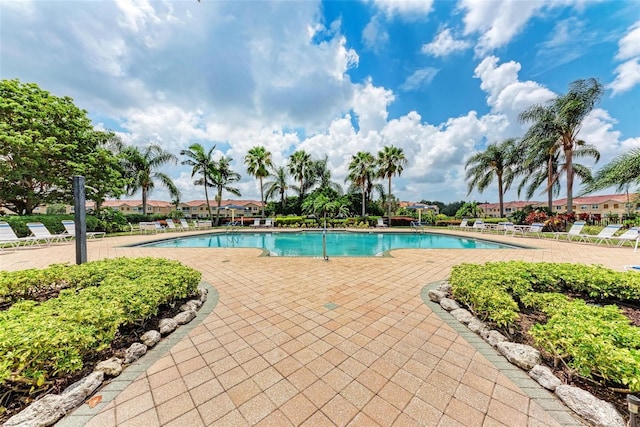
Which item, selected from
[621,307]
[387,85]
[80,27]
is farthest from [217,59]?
[621,307]

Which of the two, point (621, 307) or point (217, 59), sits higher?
point (217, 59)

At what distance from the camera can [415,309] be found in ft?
11.6

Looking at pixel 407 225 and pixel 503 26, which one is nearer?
pixel 503 26

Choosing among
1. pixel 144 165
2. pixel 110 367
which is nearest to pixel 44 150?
pixel 144 165

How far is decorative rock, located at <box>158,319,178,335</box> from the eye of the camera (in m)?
2.82

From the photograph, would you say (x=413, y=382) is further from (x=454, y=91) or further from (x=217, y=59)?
(x=454, y=91)

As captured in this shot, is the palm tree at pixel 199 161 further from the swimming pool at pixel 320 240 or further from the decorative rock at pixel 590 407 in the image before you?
the decorative rock at pixel 590 407

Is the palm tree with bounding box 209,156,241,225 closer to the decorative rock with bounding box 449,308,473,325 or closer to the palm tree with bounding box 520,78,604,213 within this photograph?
the decorative rock with bounding box 449,308,473,325

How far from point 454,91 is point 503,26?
460 cm

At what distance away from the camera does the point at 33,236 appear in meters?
9.94

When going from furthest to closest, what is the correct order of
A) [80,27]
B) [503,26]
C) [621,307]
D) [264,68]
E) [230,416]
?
[264,68]
[503,26]
[80,27]
[621,307]
[230,416]

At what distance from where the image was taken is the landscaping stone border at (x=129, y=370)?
1.65 m

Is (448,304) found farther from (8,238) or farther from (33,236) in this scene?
(33,236)

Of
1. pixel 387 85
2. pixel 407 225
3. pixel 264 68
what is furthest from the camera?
pixel 407 225
